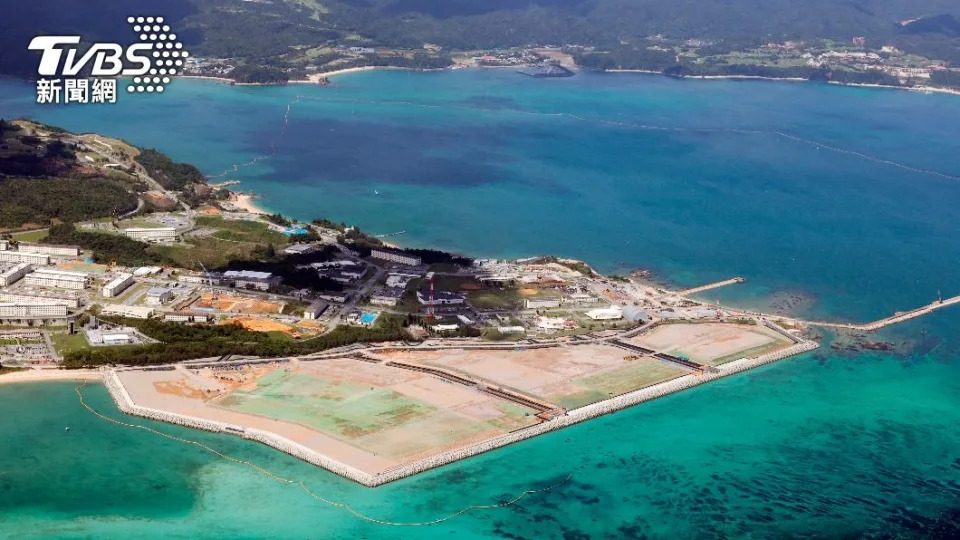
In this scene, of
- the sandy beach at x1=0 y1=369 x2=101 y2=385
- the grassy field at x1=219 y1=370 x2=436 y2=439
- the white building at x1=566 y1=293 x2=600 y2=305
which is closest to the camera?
the grassy field at x1=219 y1=370 x2=436 y2=439

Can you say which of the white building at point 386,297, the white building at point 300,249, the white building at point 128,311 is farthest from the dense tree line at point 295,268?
the white building at point 128,311

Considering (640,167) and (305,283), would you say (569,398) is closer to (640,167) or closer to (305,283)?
(305,283)

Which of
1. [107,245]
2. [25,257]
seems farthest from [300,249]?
[25,257]

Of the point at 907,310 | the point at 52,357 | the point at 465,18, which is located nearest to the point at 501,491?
the point at 52,357

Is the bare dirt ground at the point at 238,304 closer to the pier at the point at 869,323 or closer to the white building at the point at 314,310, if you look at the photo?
the white building at the point at 314,310

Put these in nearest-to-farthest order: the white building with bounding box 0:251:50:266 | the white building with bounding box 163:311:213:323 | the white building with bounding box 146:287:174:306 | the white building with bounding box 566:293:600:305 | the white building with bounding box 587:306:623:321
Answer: the white building with bounding box 163:311:213:323, the white building with bounding box 146:287:174:306, the white building with bounding box 587:306:623:321, the white building with bounding box 0:251:50:266, the white building with bounding box 566:293:600:305

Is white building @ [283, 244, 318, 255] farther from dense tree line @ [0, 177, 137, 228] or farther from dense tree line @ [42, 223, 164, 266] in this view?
dense tree line @ [0, 177, 137, 228]

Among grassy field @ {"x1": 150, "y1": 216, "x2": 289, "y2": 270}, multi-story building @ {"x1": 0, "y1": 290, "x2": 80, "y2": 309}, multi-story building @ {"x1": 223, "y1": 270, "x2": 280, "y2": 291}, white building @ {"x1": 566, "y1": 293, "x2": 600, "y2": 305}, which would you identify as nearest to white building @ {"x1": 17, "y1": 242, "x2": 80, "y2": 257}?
grassy field @ {"x1": 150, "y1": 216, "x2": 289, "y2": 270}
